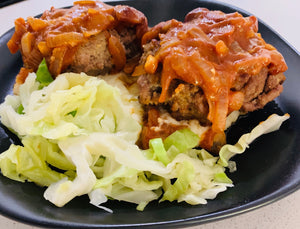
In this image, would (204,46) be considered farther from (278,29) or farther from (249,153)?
(278,29)

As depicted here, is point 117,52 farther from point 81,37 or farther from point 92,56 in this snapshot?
point 81,37

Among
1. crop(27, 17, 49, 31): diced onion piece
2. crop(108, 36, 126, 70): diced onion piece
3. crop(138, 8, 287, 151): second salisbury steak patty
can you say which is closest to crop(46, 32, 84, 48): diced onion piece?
crop(27, 17, 49, 31): diced onion piece

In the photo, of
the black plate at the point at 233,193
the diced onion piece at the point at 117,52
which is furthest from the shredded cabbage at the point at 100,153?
the diced onion piece at the point at 117,52

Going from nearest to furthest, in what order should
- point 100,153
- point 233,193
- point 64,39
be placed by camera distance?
point 233,193, point 100,153, point 64,39

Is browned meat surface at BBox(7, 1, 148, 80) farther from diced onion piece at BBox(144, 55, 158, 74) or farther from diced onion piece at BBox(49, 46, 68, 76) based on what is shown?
diced onion piece at BBox(144, 55, 158, 74)

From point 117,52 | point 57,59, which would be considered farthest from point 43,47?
point 117,52

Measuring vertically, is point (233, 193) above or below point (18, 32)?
below

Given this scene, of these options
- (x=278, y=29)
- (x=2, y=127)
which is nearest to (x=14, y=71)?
(x=2, y=127)
